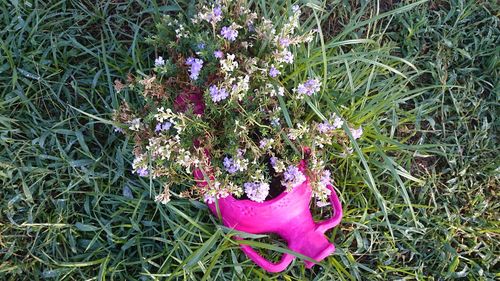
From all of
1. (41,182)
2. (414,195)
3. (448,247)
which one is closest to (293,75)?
(414,195)

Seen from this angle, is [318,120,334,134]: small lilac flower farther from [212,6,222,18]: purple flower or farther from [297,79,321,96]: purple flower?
[212,6,222,18]: purple flower

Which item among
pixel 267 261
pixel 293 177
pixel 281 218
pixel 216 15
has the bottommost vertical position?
pixel 267 261

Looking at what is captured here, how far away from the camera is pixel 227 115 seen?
146 centimetres

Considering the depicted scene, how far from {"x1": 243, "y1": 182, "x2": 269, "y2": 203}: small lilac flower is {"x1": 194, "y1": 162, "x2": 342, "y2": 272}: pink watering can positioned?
49 mm

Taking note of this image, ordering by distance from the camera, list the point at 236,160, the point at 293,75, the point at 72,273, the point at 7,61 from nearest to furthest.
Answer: the point at 236,160 < the point at 293,75 < the point at 72,273 < the point at 7,61

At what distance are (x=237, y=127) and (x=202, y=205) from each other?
0.40 meters

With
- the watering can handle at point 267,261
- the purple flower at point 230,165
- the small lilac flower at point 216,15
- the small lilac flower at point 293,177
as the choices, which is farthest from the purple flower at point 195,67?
the watering can handle at point 267,261

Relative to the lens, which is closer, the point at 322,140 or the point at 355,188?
the point at 322,140

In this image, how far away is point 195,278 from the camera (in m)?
1.64

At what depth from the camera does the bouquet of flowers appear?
140cm

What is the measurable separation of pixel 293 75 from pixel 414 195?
0.62m

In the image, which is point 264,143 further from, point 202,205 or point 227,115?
point 202,205

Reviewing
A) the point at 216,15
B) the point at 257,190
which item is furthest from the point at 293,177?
the point at 216,15

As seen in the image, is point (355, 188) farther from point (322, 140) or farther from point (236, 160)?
point (236, 160)
